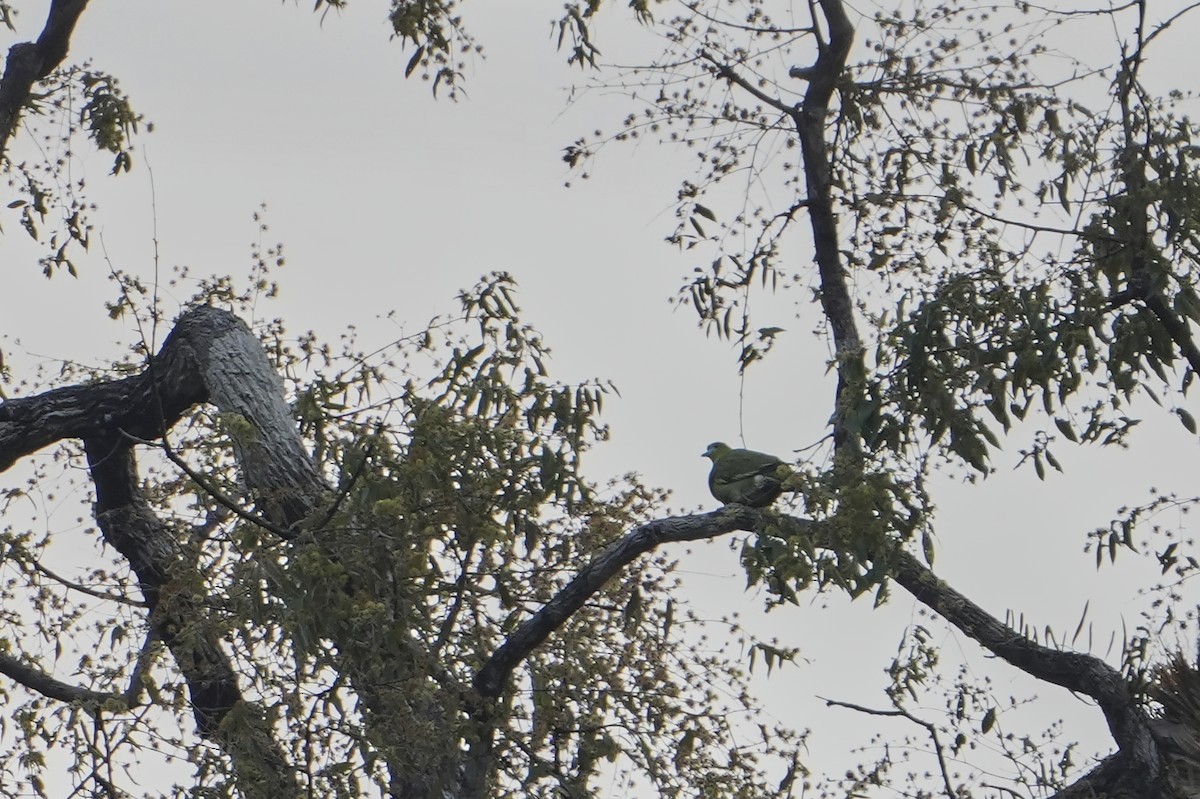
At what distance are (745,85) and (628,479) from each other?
7.37 ft

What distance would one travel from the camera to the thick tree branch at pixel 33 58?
6.24 metres

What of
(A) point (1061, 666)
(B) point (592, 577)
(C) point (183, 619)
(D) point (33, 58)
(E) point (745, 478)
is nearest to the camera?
(C) point (183, 619)

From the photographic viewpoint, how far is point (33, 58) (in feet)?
20.6

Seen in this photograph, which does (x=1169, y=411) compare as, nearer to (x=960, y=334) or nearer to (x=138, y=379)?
(x=960, y=334)

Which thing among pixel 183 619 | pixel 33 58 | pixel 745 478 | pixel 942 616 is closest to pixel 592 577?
pixel 745 478

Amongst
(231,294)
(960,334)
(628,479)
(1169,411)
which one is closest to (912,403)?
(960,334)

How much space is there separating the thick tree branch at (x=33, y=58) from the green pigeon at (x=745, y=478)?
3.30m

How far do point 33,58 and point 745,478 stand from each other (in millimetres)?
3452

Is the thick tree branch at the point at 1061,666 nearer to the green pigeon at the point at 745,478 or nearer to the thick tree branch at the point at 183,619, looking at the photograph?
the green pigeon at the point at 745,478

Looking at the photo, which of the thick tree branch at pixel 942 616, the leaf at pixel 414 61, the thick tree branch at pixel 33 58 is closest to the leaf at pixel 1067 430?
the thick tree branch at pixel 942 616

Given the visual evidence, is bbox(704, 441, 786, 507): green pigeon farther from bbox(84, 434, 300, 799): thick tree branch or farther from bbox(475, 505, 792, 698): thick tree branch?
bbox(84, 434, 300, 799): thick tree branch

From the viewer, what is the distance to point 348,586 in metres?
4.88

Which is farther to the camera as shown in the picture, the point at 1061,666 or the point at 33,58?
the point at 1061,666

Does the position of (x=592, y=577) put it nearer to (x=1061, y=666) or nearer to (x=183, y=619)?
(x=183, y=619)
